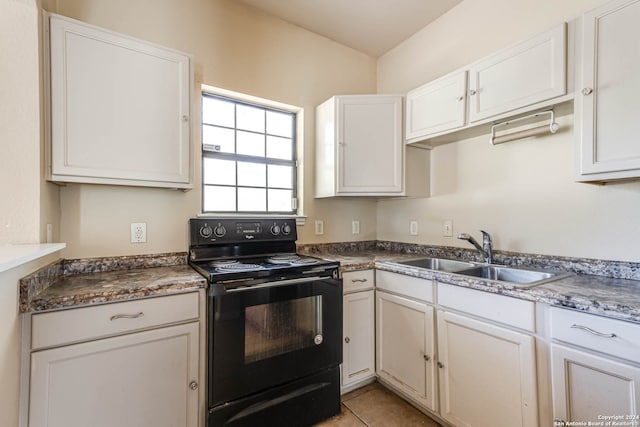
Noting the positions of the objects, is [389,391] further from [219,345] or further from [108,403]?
[108,403]

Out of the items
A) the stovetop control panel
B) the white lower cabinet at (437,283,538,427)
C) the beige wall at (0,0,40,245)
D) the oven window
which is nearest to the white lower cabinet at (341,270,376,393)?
the oven window

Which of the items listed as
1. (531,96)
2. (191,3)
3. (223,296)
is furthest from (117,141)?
(531,96)

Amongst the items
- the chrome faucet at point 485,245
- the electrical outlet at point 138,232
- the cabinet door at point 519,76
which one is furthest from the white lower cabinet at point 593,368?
the electrical outlet at point 138,232

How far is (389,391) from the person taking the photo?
1.96 meters

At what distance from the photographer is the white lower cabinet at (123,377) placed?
3.64 feet

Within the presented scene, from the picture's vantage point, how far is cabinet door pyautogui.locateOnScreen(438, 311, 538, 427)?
123cm

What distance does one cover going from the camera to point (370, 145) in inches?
87.4

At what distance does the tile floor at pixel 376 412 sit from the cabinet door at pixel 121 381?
0.84 metres

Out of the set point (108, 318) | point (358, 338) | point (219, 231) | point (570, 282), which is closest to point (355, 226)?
point (358, 338)

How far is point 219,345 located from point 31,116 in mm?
1307

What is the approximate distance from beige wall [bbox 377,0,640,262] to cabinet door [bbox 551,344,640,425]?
27.0 inches

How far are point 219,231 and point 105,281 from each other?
0.67 m

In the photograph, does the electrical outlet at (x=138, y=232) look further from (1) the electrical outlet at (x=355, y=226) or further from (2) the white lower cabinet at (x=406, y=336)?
(1) the electrical outlet at (x=355, y=226)

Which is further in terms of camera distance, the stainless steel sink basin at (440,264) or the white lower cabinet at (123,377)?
the stainless steel sink basin at (440,264)
